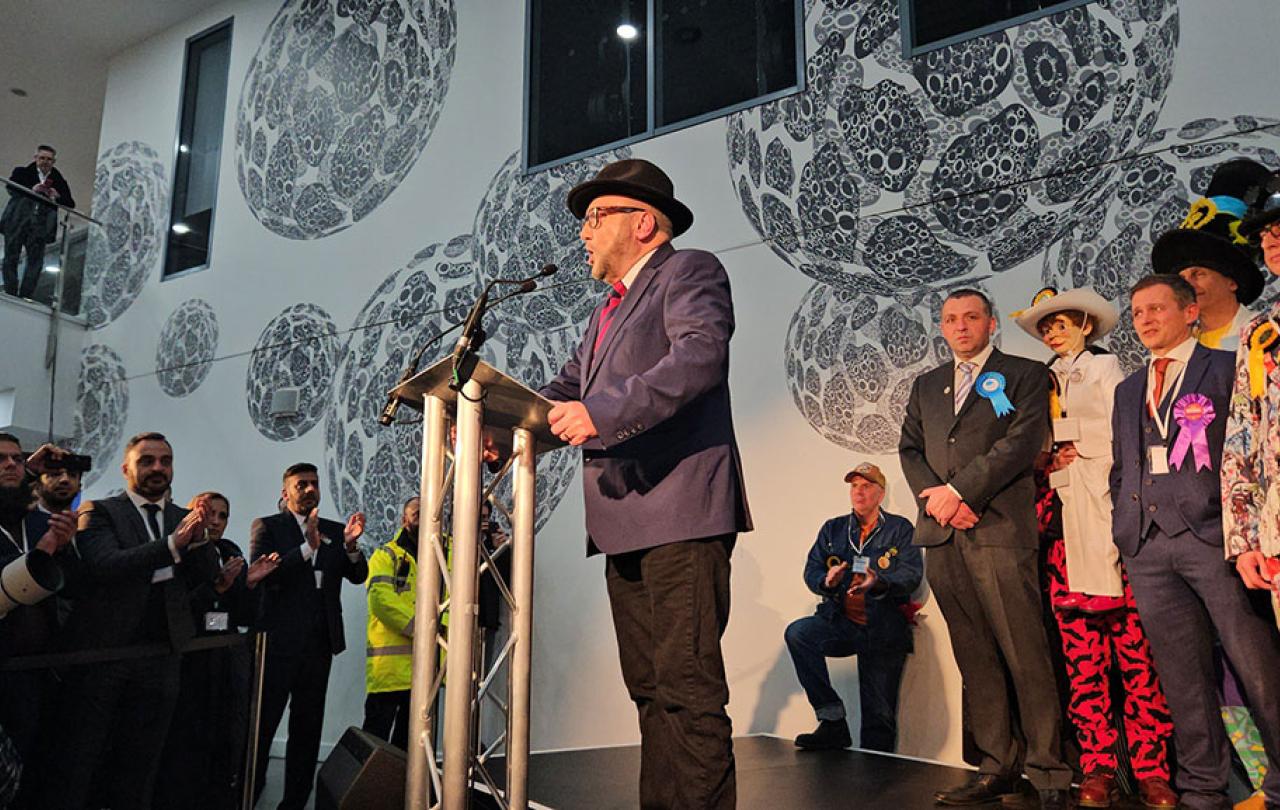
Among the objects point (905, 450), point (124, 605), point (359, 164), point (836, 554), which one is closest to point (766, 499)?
point (836, 554)

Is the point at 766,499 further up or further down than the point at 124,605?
further up

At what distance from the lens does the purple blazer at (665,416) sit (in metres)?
1.97

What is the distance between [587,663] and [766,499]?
1442mm

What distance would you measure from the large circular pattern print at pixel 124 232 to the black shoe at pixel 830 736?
6.91m

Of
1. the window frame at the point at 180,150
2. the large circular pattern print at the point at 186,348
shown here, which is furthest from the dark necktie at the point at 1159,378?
→ the window frame at the point at 180,150

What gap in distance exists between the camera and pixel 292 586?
501 cm

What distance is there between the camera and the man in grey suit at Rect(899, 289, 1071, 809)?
114 inches

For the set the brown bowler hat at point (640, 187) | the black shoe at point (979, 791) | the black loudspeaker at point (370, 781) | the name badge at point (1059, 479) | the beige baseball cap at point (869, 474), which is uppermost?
the brown bowler hat at point (640, 187)

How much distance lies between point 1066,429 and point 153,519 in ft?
10.8

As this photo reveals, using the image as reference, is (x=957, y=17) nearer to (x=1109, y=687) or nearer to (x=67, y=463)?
(x=1109, y=687)

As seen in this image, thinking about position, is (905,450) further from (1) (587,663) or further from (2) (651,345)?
(1) (587,663)

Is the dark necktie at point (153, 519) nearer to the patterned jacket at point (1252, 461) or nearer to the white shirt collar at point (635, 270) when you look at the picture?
the white shirt collar at point (635, 270)

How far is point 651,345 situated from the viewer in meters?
2.19

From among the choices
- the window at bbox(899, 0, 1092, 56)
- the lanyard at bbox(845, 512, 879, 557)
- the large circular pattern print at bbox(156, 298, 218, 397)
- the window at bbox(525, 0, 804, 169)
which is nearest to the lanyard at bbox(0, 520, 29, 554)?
the lanyard at bbox(845, 512, 879, 557)
